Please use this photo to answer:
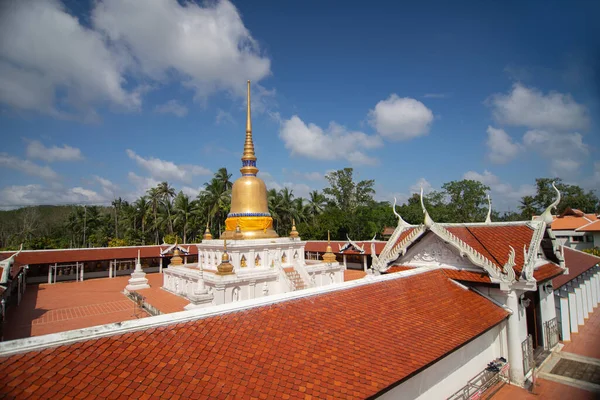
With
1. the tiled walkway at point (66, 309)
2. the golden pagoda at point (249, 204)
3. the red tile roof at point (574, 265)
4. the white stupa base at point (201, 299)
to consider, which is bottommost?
the tiled walkway at point (66, 309)

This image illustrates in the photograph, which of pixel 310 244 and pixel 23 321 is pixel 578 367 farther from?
pixel 310 244

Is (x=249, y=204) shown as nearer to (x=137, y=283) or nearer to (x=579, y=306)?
(x=137, y=283)

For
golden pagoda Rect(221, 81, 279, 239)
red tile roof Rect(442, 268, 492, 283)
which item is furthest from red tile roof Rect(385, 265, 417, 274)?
golden pagoda Rect(221, 81, 279, 239)

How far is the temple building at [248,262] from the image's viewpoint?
18.8 metres

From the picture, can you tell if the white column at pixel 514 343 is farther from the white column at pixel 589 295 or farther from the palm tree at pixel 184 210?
the palm tree at pixel 184 210

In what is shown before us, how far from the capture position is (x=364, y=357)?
5746 millimetres

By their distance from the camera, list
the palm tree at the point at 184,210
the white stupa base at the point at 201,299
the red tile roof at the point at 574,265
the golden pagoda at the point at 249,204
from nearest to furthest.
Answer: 1. the red tile roof at the point at 574,265
2. the white stupa base at the point at 201,299
3. the golden pagoda at the point at 249,204
4. the palm tree at the point at 184,210

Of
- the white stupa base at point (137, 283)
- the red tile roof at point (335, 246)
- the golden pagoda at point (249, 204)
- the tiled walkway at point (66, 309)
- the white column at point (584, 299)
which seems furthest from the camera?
the red tile roof at point (335, 246)

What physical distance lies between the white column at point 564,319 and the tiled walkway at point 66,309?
65.5 feet

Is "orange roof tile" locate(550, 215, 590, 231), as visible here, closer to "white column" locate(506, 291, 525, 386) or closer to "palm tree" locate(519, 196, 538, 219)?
"palm tree" locate(519, 196, 538, 219)

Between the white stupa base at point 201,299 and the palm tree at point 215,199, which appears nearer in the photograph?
the white stupa base at point 201,299

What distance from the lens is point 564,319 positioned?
44.8 ft

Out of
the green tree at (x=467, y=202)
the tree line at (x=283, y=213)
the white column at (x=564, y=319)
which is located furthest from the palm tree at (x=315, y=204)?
the white column at (x=564, y=319)

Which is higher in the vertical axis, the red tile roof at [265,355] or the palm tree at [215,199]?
the palm tree at [215,199]
